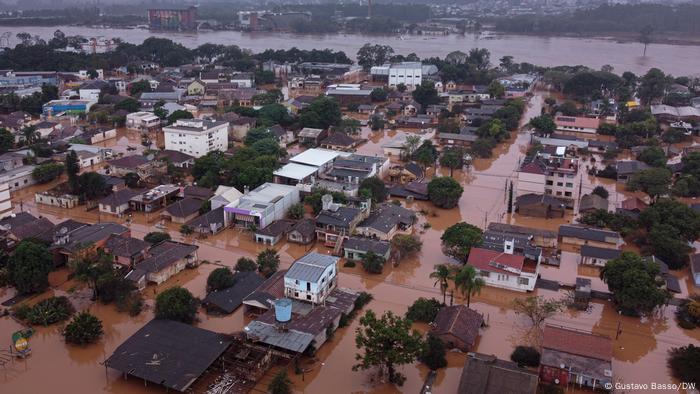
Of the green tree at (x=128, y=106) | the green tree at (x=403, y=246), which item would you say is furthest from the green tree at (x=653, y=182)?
the green tree at (x=128, y=106)

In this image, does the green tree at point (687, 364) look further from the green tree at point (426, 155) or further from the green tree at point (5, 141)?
the green tree at point (5, 141)

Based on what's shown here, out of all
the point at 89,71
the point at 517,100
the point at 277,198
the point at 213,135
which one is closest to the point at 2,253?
the point at 277,198

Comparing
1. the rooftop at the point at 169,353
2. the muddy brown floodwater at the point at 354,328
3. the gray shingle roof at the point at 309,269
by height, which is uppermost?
the gray shingle roof at the point at 309,269

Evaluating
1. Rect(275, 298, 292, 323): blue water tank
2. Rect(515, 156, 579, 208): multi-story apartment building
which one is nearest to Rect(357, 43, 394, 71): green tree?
Rect(515, 156, 579, 208): multi-story apartment building

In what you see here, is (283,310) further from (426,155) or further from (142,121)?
(142,121)

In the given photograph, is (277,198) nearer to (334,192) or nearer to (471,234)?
(334,192)

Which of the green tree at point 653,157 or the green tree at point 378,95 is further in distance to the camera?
the green tree at point 378,95

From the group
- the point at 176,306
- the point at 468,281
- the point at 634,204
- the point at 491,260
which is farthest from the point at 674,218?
the point at 176,306
